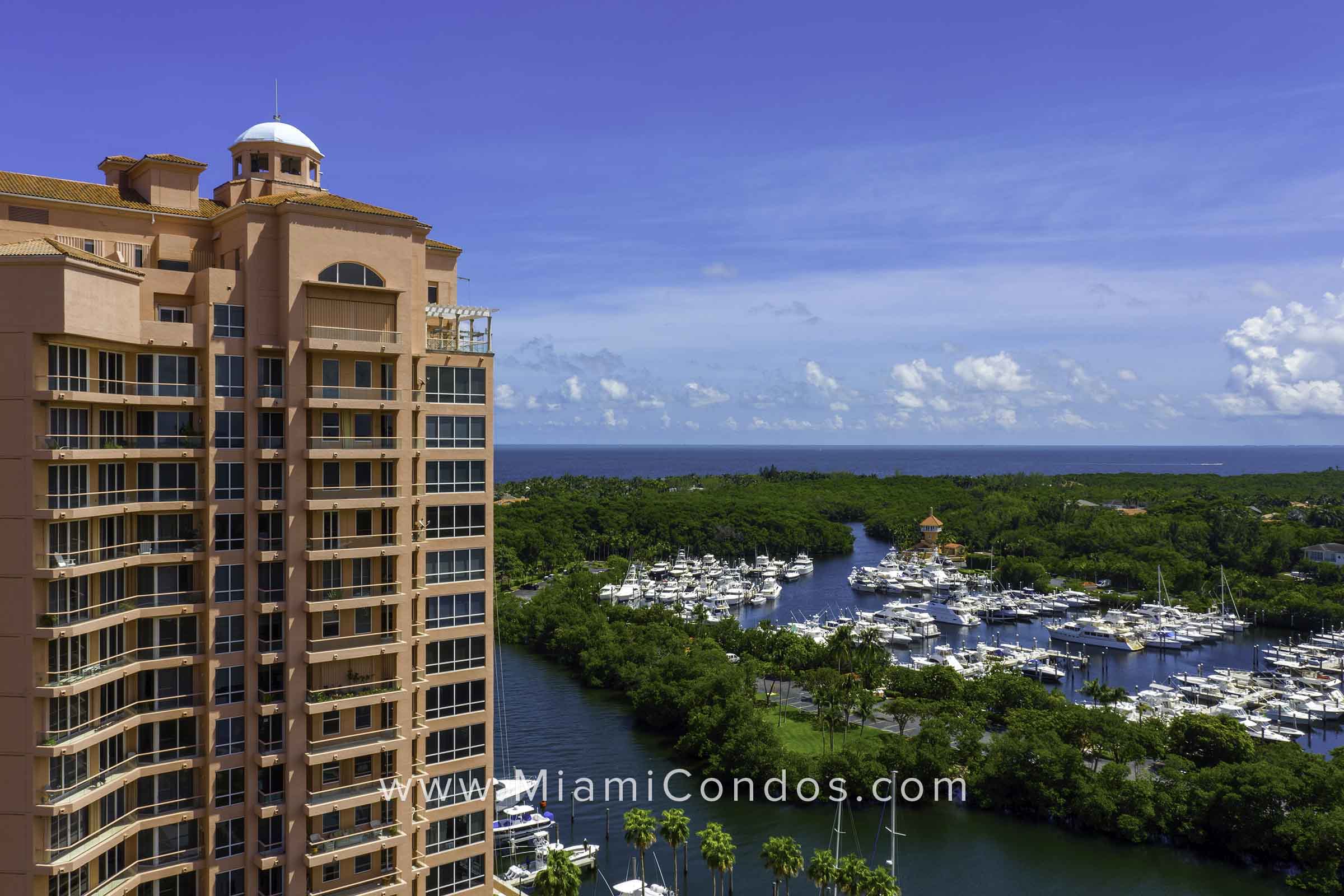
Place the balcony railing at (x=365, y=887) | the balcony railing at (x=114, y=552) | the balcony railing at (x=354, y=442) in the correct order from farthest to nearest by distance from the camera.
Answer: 1. the balcony railing at (x=365, y=887)
2. the balcony railing at (x=354, y=442)
3. the balcony railing at (x=114, y=552)

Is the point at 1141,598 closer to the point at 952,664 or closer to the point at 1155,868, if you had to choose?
the point at 952,664

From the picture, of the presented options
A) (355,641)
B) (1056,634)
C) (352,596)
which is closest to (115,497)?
(352,596)

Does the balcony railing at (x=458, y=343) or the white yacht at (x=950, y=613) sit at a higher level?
the balcony railing at (x=458, y=343)

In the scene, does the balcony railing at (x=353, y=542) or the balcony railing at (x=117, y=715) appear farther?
the balcony railing at (x=353, y=542)

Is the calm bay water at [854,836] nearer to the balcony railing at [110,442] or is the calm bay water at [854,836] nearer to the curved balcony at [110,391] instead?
the balcony railing at [110,442]

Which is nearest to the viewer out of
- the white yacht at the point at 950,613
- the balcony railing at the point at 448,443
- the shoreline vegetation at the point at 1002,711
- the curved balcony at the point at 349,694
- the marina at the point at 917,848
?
the curved balcony at the point at 349,694

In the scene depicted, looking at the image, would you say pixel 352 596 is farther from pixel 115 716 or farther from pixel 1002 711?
pixel 1002 711

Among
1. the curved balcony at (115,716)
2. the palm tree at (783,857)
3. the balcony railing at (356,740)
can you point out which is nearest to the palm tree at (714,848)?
the palm tree at (783,857)
